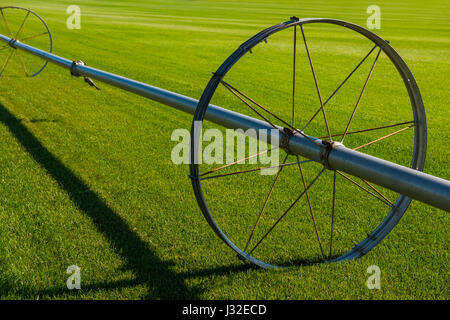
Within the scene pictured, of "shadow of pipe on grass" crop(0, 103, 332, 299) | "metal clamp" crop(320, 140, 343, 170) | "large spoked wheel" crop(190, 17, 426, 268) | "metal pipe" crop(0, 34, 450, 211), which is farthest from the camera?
"shadow of pipe on grass" crop(0, 103, 332, 299)

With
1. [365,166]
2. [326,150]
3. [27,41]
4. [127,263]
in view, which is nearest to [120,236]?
[127,263]

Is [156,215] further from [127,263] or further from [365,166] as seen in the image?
[365,166]

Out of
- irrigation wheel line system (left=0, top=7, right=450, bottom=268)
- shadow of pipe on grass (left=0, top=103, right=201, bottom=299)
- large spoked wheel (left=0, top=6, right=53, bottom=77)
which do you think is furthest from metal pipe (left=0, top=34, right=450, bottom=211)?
large spoked wheel (left=0, top=6, right=53, bottom=77)

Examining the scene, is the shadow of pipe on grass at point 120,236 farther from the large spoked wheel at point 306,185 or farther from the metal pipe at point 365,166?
the metal pipe at point 365,166

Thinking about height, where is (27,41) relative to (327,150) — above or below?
above

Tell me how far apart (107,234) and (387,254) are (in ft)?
7.74

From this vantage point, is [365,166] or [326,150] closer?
[365,166]

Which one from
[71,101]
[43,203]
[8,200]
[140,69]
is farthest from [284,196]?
[140,69]

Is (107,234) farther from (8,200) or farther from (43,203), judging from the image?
(8,200)

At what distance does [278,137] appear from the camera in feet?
9.34

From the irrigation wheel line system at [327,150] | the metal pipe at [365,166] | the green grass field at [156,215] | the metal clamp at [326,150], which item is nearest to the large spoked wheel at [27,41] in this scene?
the green grass field at [156,215]

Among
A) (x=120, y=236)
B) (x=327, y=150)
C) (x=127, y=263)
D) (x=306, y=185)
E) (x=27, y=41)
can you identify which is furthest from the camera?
(x=27, y=41)

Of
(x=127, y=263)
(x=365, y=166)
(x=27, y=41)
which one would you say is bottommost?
(x=127, y=263)

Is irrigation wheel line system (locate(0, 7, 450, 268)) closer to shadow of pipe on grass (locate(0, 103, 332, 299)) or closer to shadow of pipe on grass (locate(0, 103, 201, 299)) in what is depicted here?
shadow of pipe on grass (locate(0, 103, 332, 299))
